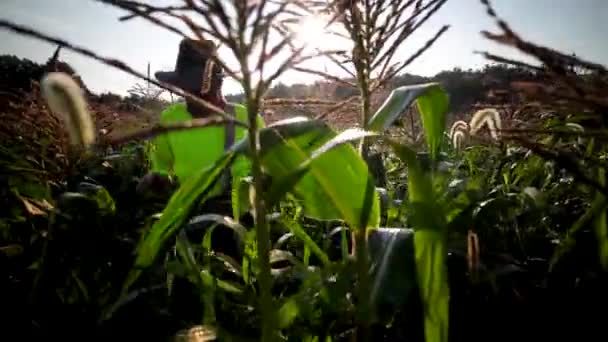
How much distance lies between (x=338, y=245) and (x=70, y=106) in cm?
119

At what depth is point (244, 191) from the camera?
1.47 m

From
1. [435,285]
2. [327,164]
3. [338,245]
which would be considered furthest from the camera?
[338,245]

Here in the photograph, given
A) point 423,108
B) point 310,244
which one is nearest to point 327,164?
point 423,108

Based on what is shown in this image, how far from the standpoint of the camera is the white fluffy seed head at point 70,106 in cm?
90

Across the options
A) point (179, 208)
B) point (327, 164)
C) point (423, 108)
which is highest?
point (423, 108)

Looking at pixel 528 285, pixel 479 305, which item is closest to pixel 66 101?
pixel 479 305

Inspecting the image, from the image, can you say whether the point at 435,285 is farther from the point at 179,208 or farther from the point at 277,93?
the point at 277,93

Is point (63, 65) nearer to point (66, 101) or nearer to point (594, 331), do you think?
point (66, 101)

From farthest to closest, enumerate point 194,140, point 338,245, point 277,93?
1. point 277,93
2. point 194,140
3. point 338,245

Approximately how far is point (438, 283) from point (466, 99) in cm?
2653

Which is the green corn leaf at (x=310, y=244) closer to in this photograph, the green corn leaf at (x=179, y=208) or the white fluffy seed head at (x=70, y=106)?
the green corn leaf at (x=179, y=208)

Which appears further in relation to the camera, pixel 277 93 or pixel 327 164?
pixel 277 93

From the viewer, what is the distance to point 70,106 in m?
0.93

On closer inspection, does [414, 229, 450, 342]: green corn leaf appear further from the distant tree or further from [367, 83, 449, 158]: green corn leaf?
the distant tree
